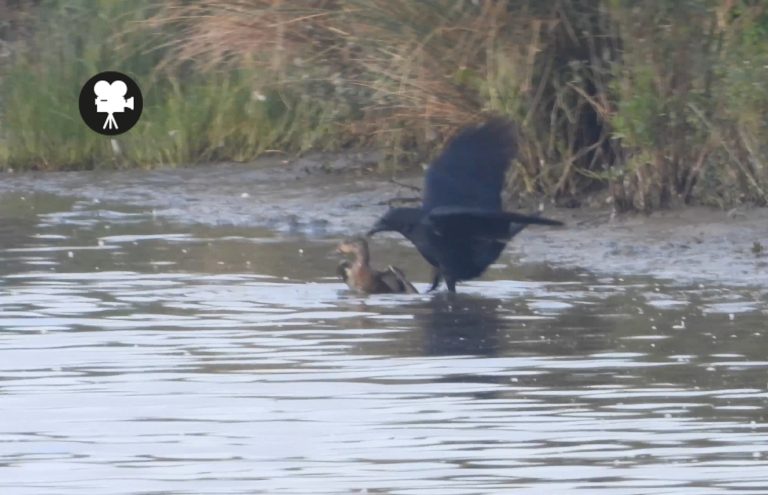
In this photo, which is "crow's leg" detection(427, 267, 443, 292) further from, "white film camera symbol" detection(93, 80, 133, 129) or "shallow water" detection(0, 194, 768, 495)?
"white film camera symbol" detection(93, 80, 133, 129)

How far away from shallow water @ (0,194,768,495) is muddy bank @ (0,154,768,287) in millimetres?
382

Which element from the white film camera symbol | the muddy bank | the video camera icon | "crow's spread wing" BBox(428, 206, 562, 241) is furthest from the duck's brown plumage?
the white film camera symbol

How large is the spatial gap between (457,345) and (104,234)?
4.86 meters

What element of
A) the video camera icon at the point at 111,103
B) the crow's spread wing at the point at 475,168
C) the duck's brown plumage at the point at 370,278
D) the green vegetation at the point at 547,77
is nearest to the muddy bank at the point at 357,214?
the green vegetation at the point at 547,77

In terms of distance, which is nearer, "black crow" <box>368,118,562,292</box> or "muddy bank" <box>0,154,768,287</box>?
"black crow" <box>368,118,562,292</box>

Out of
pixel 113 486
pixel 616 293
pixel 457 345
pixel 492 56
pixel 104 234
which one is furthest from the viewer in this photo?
pixel 104 234

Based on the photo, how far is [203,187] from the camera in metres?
14.6

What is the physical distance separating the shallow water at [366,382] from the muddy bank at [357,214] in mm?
382

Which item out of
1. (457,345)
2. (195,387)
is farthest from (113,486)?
(457,345)

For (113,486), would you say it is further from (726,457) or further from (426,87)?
(426,87)

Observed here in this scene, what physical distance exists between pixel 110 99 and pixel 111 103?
0.05 meters

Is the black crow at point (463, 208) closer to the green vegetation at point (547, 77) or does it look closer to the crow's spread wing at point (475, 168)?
the crow's spread wing at point (475, 168)

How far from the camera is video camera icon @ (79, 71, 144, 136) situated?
51.9 ft

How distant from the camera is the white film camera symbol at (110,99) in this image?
1602 cm
